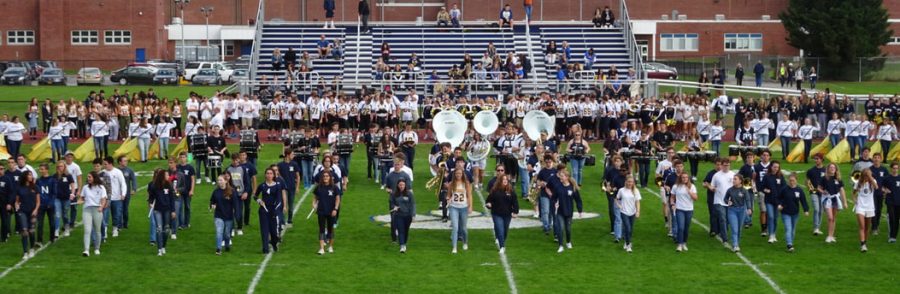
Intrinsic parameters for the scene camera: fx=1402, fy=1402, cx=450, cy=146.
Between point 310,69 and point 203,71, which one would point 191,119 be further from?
point 203,71

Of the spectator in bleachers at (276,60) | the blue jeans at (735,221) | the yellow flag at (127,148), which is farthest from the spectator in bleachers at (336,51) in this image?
the blue jeans at (735,221)

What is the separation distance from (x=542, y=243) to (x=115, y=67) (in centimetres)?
6324

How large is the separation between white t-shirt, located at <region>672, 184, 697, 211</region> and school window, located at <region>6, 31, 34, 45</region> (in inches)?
2691

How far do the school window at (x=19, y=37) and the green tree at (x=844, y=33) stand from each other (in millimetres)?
44140

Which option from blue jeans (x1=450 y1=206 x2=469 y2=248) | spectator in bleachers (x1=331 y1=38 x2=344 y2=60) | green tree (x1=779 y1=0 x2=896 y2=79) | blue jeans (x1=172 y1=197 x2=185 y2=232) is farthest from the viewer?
green tree (x1=779 y1=0 x2=896 y2=79)

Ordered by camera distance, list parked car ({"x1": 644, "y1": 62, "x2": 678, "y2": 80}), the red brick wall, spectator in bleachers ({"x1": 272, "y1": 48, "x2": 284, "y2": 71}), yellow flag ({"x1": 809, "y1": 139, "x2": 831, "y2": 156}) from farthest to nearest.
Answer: the red brick wall
parked car ({"x1": 644, "y1": 62, "x2": 678, "y2": 80})
spectator in bleachers ({"x1": 272, "y1": 48, "x2": 284, "y2": 71})
yellow flag ({"x1": 809, "y1": 139, "x2": 831, "y2": 156})

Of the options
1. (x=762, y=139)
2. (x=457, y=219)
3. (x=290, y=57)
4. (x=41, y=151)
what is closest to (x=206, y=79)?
(x=290, y=57)

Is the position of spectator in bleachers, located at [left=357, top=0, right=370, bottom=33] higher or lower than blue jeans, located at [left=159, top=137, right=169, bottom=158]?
higher

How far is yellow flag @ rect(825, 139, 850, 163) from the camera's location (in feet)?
107

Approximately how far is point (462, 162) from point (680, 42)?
60443 mm

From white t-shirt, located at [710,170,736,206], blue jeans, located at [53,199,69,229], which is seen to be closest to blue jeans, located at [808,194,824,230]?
white t-shirt, located at [710,170,736,206]

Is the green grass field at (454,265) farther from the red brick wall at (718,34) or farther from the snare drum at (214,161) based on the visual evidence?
the red brick wall at (718,34)

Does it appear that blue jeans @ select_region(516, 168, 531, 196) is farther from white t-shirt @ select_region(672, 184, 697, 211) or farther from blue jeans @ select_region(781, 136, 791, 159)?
blue jeans @ select_region(781, 136, 791, 159)

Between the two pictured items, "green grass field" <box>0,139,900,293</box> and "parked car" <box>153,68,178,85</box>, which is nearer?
"green grass field" <box>0,139,900,293</box>
